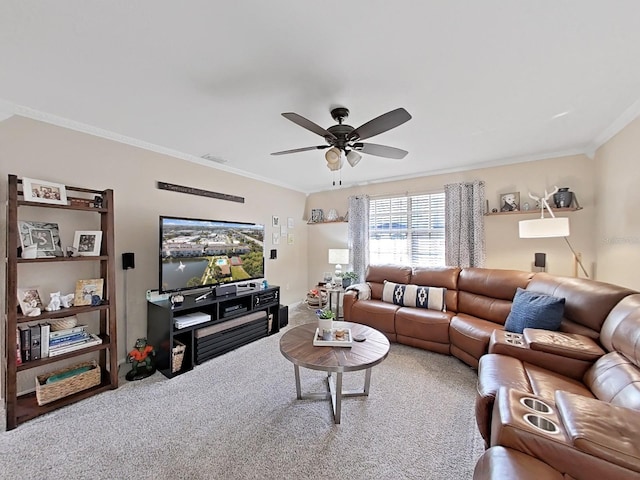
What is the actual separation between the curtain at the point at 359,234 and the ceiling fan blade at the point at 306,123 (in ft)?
9.25

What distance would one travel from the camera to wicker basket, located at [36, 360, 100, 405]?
205 cm

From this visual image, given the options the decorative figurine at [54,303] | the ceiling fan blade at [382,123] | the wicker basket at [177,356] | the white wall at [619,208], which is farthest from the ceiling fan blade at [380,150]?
the decorative figurine at [54,303]

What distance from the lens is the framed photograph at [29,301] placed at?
2.02m

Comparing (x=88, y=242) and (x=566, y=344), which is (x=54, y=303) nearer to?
(x=88, y=242)

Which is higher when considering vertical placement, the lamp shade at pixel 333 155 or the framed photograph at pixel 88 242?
the lamp shade at pixel 333 155

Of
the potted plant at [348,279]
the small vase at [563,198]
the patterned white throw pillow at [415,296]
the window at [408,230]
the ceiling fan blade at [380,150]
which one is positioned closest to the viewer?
the ceiling fan blade at [380,150]

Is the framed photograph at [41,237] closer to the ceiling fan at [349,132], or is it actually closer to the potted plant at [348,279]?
the ceiling fan at [349,132]

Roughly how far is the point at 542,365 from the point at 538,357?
0.19 ft

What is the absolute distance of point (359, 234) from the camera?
480 centimetres

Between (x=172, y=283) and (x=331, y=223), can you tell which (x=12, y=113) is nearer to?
(x=172, y=283)

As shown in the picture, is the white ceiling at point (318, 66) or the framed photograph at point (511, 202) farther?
the framed photograph at point (511, 202)

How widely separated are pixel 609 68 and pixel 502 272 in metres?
2.19

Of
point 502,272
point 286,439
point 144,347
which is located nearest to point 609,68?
point 502,272

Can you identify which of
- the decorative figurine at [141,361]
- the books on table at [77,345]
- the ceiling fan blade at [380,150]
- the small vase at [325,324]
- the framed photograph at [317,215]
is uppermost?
the ceiling fan blade at [380,150]
